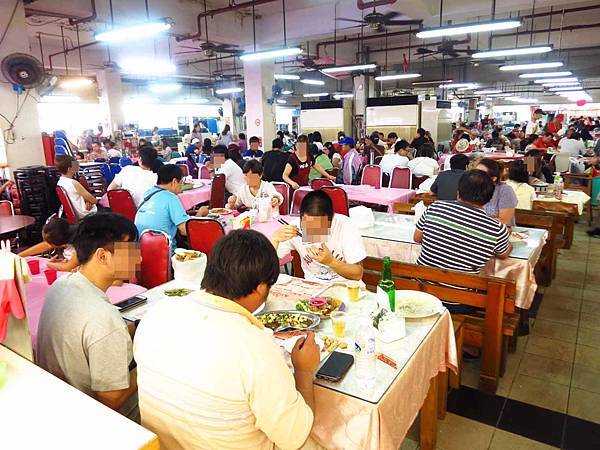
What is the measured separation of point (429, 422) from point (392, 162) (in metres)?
6.34

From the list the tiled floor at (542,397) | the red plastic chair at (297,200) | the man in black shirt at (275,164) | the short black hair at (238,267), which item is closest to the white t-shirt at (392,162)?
the man in black shirt at (275,164)

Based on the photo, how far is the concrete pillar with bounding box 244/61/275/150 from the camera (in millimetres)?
12000

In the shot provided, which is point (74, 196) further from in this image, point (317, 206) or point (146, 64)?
point (146, 64)

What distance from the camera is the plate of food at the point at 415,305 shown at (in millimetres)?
2291

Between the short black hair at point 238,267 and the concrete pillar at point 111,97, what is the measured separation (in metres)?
15.2

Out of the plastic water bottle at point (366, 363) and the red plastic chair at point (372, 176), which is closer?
the plastic water bottle at point (366, 363)

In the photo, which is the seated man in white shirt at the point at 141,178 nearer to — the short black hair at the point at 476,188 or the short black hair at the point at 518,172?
the short black hair at the point at 476,188

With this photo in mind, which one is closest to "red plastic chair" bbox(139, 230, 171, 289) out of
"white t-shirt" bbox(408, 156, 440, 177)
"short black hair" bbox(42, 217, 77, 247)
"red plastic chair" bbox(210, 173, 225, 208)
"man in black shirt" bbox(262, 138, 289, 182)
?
"short black hair" bbox(42, 217, 77, 247)

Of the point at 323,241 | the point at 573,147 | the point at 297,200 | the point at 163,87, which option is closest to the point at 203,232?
the point at 323,241

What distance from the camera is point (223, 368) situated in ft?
4.40

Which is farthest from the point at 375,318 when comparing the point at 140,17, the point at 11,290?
the point at 140,17

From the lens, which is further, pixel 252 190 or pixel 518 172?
pixel 252 190

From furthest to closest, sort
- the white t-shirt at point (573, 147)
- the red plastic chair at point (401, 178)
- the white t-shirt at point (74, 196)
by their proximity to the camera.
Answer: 1. the white t-shirt at point (573, 147)
2. the red plastic chair at point (401, 178)
3. the white t-shirt at point (74, 196)

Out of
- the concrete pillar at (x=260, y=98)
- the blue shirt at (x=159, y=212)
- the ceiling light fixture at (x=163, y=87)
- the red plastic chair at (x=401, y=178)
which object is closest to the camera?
the blue shirt at (x=159, y=212)
